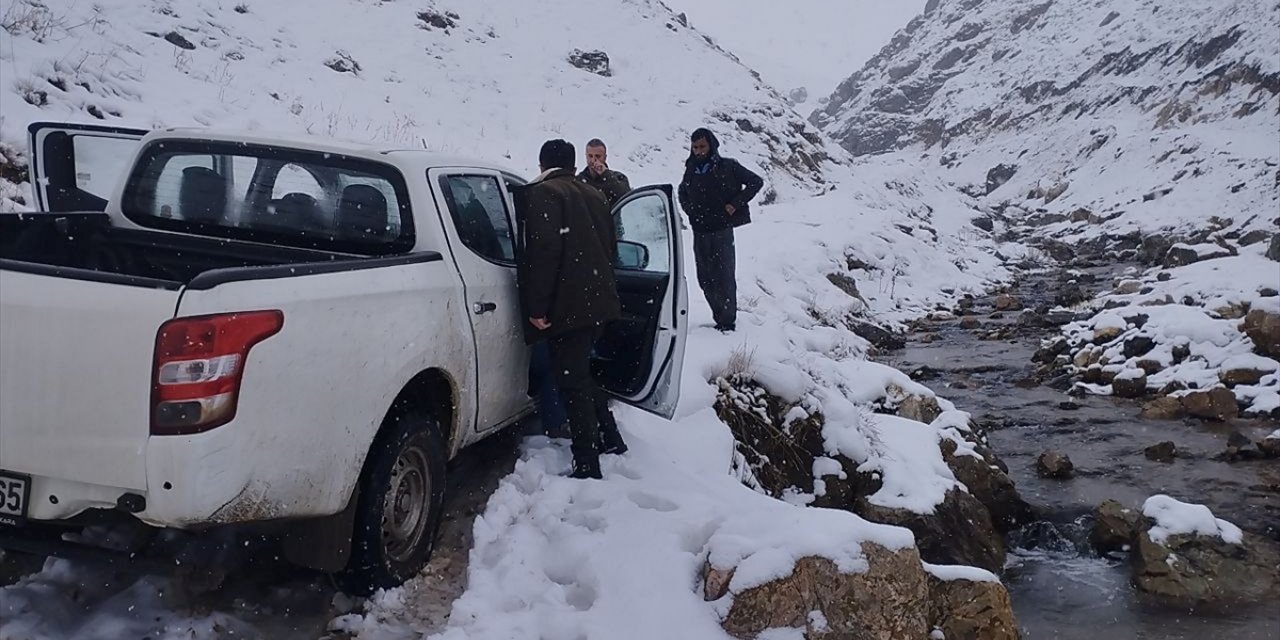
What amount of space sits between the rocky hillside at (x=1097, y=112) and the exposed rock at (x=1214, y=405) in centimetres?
1561

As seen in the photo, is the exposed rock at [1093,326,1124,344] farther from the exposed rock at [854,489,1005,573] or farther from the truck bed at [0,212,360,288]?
the truck bed at [0,212,360,288]

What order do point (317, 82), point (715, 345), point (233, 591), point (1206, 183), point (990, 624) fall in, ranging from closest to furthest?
point (233, 591)
point (990, 624)
point (715, 345)
point (317, 82)
point (1206, 183)

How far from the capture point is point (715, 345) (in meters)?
7.39

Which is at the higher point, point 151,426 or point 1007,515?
point 151,426

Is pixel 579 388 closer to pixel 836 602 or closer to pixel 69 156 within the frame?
pixel 836 602

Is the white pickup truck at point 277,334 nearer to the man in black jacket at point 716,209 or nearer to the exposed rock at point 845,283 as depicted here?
the man in black jacket at point 716,209

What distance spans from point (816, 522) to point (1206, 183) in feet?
120

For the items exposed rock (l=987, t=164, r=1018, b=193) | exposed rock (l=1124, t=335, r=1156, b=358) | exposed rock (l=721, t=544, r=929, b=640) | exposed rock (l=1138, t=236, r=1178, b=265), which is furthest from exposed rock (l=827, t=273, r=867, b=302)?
exposed rock (l=987, t=164, r=1018, b=193)

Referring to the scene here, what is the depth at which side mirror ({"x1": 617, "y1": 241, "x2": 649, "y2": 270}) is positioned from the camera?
5520 mm

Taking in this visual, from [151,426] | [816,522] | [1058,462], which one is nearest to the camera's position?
[151,426]

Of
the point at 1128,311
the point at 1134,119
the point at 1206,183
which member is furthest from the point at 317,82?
the point at 1134,119

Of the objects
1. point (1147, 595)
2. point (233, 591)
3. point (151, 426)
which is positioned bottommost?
point (1147, 595)

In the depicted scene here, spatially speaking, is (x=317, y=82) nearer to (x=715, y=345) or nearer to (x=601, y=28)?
(x=715, y=345)

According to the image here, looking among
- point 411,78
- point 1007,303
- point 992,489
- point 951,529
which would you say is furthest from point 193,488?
point 411,78
